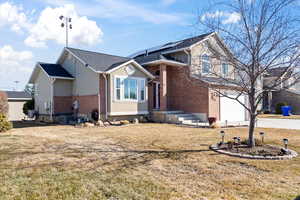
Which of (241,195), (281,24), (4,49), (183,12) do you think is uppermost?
(4,49)

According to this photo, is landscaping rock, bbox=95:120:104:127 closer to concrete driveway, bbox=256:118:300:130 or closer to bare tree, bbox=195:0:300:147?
bare tree, bbox=195:0:300:147

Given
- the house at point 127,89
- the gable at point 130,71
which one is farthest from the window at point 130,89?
the gable at point 130,71

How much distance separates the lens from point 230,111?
19797 millimetres

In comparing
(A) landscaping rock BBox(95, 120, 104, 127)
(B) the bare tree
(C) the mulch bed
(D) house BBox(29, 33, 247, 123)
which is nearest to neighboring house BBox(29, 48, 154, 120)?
(D) house BBox(29, 33, 247, 123)

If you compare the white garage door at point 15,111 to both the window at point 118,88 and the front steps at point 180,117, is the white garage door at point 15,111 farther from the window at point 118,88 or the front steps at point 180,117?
the front steps at point 180,117

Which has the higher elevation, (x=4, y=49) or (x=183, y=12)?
(x=4, y=49)

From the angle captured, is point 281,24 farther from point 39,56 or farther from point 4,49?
point 4,49

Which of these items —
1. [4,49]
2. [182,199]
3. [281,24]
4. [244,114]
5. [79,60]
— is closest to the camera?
[182,199]

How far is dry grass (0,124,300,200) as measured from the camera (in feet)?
13.3

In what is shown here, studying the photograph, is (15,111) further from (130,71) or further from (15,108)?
(130,71)

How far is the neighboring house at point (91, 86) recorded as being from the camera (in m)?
16.6

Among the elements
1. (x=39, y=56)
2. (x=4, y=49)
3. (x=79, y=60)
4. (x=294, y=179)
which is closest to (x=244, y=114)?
(x=79, y=60)

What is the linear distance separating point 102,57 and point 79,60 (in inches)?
83.0

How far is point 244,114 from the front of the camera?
2114 centimetres
